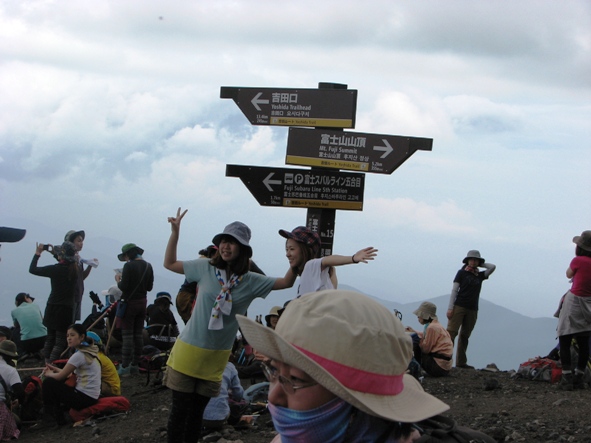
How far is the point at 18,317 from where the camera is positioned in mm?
13664

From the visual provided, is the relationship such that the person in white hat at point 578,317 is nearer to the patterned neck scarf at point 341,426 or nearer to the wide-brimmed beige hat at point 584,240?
the wide-brimmed beige hat at point 584,240

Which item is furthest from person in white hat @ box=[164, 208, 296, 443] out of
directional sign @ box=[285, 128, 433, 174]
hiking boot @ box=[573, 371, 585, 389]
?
hiking boot @ box=[573, 371, 585, 389]

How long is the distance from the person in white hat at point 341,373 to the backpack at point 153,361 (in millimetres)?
8551

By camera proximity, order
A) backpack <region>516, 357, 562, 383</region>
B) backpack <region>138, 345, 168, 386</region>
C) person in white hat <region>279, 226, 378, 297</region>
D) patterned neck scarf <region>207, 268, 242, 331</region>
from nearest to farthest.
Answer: patterned neck scarf <region>207, 268, 242, 331</region> < person in white hat <region>279, 226, 378, 297</region> < backpack <region>516, 357, 562, 383</region> < backpack <region>138, 345, 168, 386</region>

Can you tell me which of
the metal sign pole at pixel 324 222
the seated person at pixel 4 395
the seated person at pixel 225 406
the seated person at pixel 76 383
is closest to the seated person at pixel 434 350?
the metal sign pole at pixel 324 222

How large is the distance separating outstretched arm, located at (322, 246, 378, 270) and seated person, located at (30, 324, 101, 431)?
4320 millimetres

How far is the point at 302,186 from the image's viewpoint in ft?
29.7

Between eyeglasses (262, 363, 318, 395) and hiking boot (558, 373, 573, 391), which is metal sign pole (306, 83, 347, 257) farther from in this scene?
eyeglasses (262, 363, 318, 395)

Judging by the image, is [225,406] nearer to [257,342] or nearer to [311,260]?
[311,260]

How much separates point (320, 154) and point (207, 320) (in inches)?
148

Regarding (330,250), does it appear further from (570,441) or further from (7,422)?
(7,422)

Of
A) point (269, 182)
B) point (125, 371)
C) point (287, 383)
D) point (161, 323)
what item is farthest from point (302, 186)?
point (287, 383)

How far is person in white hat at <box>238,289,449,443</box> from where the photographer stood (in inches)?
80.1

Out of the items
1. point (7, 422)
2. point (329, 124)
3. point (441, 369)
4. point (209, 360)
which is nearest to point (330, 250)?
point (329, 124)
